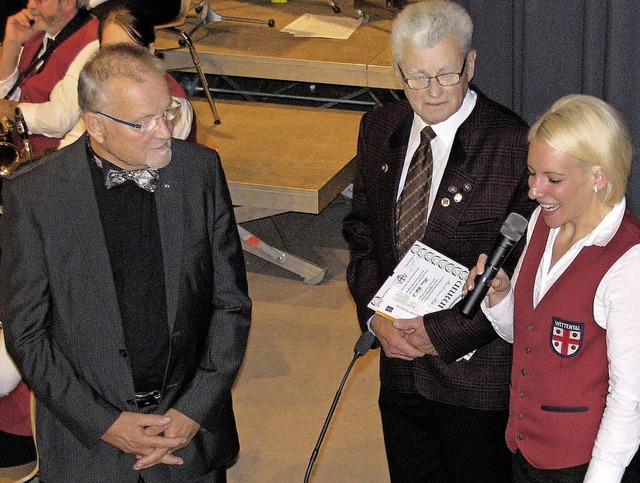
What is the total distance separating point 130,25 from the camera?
12.8 ft

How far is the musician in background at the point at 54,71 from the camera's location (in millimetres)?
4039

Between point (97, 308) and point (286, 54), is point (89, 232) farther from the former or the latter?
point (286, 54)

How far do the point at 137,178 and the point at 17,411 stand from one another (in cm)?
88

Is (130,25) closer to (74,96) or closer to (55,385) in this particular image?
(74,96)

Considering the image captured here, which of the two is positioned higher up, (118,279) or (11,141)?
(118,279)

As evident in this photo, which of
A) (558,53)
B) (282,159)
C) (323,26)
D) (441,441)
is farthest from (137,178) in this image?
(323,26)

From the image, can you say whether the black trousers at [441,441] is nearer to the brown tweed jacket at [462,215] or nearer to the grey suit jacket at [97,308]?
the brown tweed jacket at [462,215]

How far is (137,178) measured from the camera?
8.48 feet

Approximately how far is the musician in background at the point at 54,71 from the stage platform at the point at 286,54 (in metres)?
1.83

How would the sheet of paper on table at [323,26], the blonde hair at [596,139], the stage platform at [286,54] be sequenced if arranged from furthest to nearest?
the sheet of paper on table at [323,26] → the stage platform at [286,54] → the blonde hair at [596,139]

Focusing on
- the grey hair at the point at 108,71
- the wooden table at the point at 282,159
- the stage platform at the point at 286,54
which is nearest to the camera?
the grey hair at the point at 108,71

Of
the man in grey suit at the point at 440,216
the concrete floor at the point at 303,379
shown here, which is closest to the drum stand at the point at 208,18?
the concrete floor at the point at 303,379

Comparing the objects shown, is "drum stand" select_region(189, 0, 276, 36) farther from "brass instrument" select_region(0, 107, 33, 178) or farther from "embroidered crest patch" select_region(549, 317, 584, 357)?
"embroidered crest patch" select_region(549, 317, 584, 357)

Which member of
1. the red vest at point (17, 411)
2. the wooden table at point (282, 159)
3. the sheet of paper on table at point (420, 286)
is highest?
the sheet of paper on table at point (420, 286)
